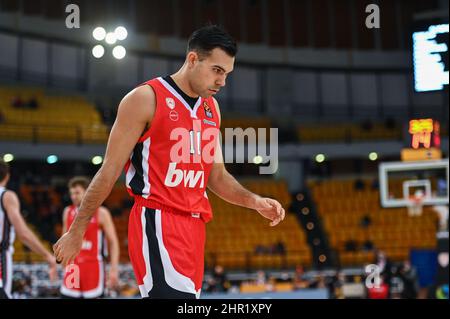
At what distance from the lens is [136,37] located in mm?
26859

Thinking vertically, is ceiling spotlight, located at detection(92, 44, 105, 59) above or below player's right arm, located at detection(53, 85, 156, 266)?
above

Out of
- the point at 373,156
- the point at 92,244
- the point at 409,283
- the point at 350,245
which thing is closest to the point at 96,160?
the point at 350,245

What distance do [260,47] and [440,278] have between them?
56.5 feet

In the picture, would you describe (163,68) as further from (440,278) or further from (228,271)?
(440,278)

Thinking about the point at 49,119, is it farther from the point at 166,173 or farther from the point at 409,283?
the point at 166,173

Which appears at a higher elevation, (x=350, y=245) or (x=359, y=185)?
(x=359, y=185)

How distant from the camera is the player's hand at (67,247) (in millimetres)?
2781

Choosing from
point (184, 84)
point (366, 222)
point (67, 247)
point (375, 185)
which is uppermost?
point (375, 185)

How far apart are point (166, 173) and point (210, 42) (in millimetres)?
629

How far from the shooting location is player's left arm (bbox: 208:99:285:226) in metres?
3.16

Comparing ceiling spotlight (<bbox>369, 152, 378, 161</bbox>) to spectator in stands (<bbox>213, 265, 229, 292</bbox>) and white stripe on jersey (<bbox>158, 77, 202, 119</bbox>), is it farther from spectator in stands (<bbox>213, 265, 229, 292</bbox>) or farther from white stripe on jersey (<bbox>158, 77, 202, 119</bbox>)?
white stripe on jersey (<bbox>158, 77, 202, 119</bbox>)

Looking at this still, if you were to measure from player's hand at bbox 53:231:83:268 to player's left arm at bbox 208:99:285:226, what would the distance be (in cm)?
82

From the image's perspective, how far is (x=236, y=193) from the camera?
336 cm

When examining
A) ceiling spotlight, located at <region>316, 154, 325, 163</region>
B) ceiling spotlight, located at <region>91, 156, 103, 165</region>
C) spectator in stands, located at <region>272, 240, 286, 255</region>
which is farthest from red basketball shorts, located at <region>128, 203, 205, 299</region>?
ceiling spotlight, located at <region>316, 154, 325, 163</region>
